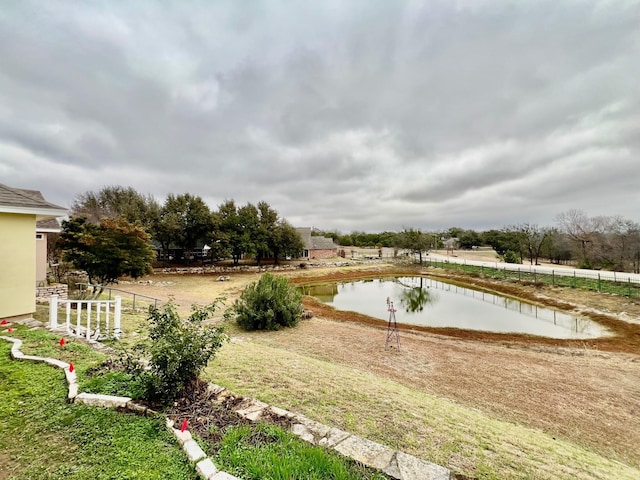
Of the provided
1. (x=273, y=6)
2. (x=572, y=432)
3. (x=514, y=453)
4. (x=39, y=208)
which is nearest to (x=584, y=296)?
(x=572, y=432)

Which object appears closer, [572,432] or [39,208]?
[572,432]

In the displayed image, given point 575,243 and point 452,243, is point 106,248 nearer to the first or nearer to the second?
point 575,243

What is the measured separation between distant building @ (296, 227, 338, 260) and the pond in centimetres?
1513

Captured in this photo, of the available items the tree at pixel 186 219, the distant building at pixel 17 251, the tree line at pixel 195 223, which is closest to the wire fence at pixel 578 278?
the tree line at pixel 195 223

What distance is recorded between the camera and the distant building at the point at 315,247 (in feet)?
129

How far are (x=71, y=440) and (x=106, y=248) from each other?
338 inches

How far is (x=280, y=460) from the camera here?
2.21 metres

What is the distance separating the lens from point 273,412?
3.05 meters

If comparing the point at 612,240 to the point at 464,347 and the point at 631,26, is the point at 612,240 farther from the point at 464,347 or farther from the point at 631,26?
the point at 464,347

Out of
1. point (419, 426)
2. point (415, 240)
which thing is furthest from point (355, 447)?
point (415, 240)

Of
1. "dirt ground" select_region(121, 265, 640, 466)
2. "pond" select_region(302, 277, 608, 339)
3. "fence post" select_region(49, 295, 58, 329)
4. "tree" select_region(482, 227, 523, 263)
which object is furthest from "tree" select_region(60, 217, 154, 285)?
"tree" select_region(482, 227, 523, 263)

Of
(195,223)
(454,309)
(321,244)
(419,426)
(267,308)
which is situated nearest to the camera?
(419,426)

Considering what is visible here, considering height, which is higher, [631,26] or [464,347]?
[631,26]

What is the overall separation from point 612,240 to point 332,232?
50707 mm
